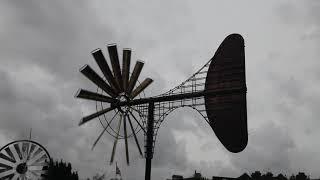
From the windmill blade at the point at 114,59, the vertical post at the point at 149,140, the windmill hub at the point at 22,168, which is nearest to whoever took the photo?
the vertical post at the point at 149,140

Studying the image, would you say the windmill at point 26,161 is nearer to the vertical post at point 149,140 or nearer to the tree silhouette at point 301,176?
the vertical post at point 149,140

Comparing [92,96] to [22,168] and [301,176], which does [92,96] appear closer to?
[22,168]

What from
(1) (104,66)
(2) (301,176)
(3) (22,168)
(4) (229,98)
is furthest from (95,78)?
(2) (301,176)

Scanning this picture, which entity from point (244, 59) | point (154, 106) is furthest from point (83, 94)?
point (244, 59)

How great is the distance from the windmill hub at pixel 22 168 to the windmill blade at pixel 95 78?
13464 millimetres

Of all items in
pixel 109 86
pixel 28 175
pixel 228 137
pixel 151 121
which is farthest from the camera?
pixel 28 175

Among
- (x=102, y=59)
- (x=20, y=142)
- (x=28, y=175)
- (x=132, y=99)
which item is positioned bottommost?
(x=28, y=175)

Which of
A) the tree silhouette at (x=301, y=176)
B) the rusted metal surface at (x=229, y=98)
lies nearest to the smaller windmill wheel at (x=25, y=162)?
the rusted metal surface at (x=229, y=98)

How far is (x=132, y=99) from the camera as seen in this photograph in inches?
1305

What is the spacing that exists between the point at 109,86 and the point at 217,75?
344 inches

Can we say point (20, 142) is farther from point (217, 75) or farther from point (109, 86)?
point (217, 75)

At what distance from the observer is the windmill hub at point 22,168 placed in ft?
132

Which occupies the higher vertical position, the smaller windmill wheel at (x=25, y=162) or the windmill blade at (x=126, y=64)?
the windmill blade at (x=126, y=64)

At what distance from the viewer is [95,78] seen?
32.2 meters
